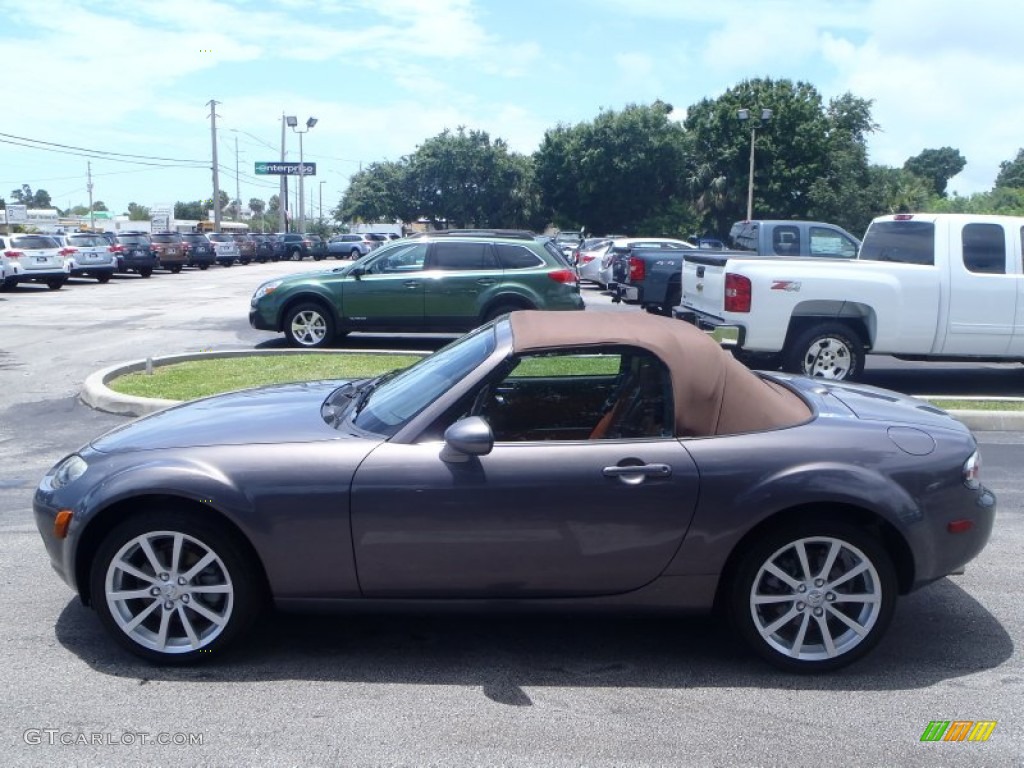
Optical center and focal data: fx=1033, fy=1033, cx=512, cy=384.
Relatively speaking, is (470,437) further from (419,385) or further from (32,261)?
(32,261)

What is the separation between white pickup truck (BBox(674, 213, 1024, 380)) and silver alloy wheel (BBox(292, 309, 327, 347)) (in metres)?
6.07

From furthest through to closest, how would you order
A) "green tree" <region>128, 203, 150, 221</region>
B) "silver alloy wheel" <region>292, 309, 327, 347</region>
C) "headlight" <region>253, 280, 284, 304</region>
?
1. "green tree" <region>128, 203, 150, 221</region>
2. "silver alloy wheel" <region>292, 309, 327, 347</region>
3. "headlight" <region>253, 280, 284, 304</region>

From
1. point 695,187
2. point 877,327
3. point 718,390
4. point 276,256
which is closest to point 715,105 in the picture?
point 695,187

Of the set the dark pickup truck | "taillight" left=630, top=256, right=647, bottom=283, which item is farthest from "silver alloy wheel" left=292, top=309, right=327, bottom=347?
"taillight" left=630, top=256, right=647, bottom=283

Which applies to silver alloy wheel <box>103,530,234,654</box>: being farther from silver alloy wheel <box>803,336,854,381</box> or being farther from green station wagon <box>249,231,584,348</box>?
green station wagon <box>249,231,584,348</box>

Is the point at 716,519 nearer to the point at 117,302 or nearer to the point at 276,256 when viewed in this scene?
the point at 117,302

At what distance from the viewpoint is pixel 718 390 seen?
15.0ft

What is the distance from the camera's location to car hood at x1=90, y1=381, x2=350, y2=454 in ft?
14.9

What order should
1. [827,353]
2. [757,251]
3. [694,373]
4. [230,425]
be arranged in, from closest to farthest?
[694,373], [230,425], [827,353], [757,251]

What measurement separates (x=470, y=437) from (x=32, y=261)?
27358 mm

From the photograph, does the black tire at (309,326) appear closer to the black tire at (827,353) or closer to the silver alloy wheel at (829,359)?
the black tire at (827,353)

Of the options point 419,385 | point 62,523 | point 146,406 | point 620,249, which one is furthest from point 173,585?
point 620,249

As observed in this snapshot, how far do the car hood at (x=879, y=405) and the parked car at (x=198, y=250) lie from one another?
39.9m

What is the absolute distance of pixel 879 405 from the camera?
5.09 meters
